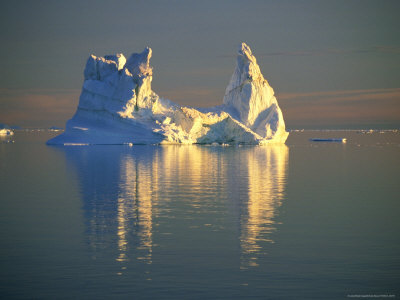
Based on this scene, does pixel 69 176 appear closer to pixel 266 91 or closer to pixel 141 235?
pixel 141 235

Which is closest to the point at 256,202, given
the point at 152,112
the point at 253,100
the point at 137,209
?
the point at 137,209

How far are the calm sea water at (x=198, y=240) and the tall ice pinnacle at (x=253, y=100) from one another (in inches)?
1392

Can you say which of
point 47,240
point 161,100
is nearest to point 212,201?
point 47,240

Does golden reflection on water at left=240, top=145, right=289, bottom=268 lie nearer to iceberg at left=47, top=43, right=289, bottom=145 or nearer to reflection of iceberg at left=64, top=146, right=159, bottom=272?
reflection of iceberg at left=64, top=146, right=159, bottom=272

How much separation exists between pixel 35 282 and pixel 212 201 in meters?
8.72

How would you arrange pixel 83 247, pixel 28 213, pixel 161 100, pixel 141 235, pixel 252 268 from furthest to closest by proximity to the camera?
1. pixel 161 100
2. pixel 28 213
3. pixel 141 235
4. pixel 83 247
5. pixel 252 268

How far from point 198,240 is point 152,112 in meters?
41.2

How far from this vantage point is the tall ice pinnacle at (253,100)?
187 feet

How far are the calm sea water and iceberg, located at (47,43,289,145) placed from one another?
99.3 ft

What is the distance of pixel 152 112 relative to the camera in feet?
170

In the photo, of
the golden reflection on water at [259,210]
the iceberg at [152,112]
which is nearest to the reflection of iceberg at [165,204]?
the golden reflection on water at [259,210]

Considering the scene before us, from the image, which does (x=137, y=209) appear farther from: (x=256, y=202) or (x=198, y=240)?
(x=198, y=240)

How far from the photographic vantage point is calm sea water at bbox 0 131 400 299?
27.5ft

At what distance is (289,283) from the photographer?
851 centimetres
